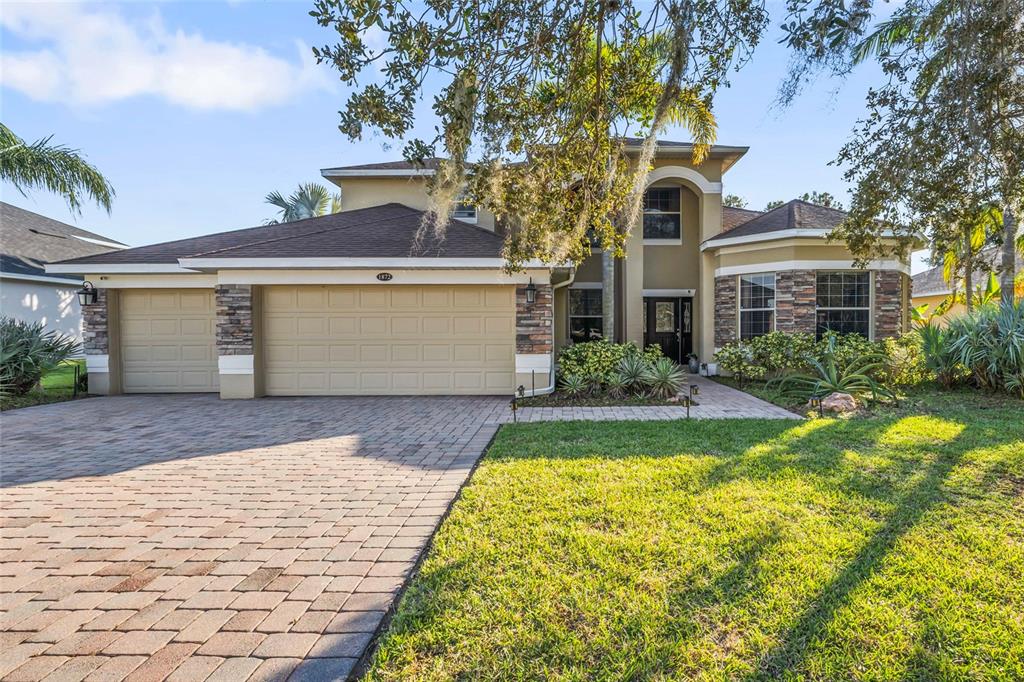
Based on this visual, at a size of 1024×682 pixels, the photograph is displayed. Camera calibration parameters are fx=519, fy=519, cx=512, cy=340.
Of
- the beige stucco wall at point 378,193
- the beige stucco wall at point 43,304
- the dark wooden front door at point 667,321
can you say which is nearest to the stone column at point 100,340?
the beige stucco wall at point 43,304

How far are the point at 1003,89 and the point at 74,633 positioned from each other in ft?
27.7

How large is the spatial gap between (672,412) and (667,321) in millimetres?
6919

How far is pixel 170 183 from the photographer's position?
12.8m

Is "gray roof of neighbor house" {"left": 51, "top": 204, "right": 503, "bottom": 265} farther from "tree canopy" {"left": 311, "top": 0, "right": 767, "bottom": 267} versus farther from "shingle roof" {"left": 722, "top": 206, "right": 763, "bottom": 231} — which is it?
"shingle roof" {"left": 722, "top": 206, "right": 763, "bottom": 231}

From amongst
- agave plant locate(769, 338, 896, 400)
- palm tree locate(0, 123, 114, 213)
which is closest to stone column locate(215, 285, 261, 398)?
palm tree locate(0, 123, 114, 213)

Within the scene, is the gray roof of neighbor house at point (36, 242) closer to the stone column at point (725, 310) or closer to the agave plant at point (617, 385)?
the agave plant at point (617, 385)

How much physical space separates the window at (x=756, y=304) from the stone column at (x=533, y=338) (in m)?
5.67

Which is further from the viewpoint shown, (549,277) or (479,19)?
(549,277)

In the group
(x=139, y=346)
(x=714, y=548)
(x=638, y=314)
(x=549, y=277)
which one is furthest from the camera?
(x=638, y=314)

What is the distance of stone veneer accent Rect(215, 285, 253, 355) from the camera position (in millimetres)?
10594

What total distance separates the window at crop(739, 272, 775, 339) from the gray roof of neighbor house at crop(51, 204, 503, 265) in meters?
6.58

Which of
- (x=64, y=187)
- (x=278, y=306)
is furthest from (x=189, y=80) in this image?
(x=64, y=187)

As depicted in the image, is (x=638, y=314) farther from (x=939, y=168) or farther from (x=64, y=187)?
(x=64, y=187)

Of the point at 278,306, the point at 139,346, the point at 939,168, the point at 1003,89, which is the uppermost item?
the point at 1003,89
